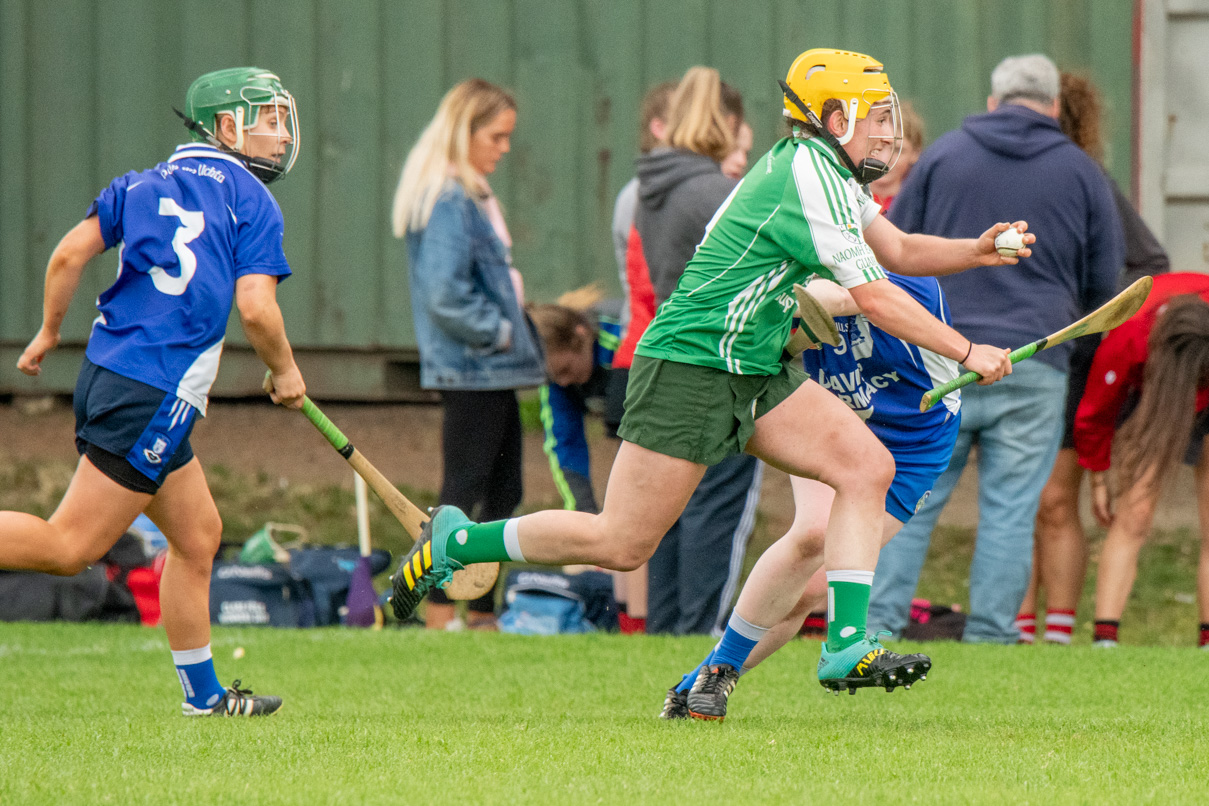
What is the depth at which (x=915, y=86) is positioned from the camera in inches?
399

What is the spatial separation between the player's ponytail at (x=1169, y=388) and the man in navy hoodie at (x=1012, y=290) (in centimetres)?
29

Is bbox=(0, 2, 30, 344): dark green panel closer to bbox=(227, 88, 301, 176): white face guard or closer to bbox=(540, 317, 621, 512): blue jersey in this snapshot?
bbox=(540, 317, 621, 512): blue jersey

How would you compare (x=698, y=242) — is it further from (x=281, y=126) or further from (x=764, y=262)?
(x=764, y=262)

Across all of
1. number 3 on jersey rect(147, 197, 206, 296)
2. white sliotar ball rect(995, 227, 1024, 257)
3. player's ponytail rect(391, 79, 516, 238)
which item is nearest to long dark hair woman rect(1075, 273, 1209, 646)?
white sliotar ball rect(995, 227, 1024, 257)

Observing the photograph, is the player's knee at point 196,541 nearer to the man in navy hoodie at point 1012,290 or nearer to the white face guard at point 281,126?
the white face guard at point 281,126

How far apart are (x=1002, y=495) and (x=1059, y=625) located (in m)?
0.78

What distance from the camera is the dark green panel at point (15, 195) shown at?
10656 mm

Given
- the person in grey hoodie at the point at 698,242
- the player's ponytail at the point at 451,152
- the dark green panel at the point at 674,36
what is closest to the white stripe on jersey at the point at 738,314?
the person in grey hoodie at the point at 698,242

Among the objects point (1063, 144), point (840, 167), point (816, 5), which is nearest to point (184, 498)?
point (840, 167)

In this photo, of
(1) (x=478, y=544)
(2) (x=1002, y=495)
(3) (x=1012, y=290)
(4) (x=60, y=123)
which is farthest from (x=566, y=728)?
(4) (x=60, y=123)

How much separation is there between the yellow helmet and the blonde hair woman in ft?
9.28

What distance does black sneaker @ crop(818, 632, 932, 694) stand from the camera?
12.9ft

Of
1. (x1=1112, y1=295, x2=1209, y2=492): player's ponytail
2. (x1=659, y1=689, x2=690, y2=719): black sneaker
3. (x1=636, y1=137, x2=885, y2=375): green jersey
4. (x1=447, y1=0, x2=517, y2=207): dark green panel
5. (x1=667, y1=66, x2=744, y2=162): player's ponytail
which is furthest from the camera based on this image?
(x1=447, y1=0, x2=517, y2=207): dark green panel

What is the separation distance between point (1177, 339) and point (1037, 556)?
4.42 feet
